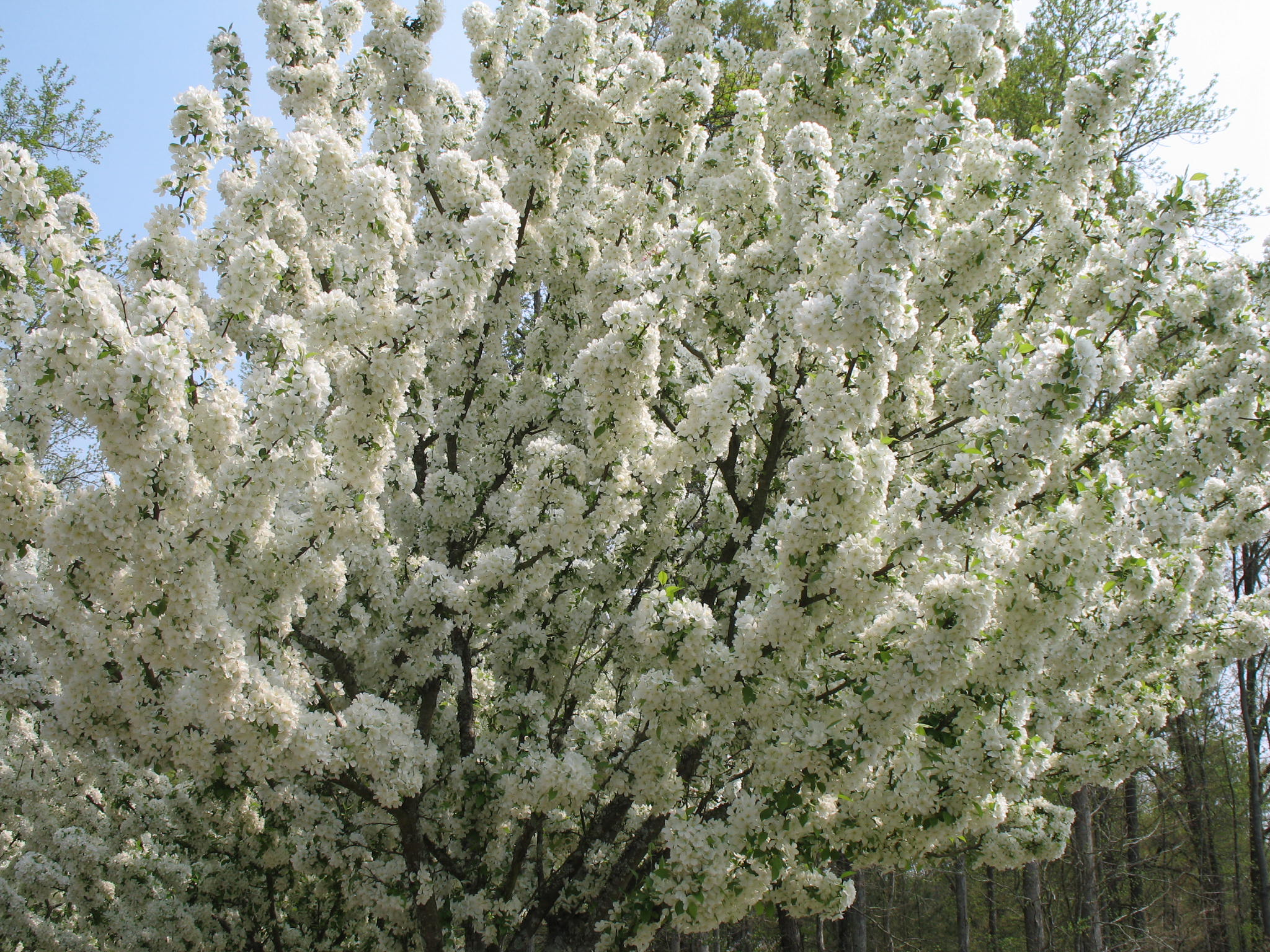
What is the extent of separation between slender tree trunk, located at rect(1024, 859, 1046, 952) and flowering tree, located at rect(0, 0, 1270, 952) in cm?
721

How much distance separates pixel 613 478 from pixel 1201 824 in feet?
75.5

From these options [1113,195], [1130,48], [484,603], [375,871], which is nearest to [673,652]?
[484,603]

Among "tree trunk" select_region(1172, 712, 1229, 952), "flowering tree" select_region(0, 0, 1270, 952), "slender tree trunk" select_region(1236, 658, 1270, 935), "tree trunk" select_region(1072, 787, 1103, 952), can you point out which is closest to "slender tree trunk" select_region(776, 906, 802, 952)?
"tree trunk" select_region(1072, 787, 1103, 952)

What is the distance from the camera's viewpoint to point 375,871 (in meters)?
7.64

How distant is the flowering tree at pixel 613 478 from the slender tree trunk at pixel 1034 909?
7215mm

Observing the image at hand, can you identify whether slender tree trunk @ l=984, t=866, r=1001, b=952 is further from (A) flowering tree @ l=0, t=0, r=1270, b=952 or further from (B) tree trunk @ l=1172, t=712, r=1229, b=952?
(A) flowering tree @ l=0, t=0, r=1270, b=952

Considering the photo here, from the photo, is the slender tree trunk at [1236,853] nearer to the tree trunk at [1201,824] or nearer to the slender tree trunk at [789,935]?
the tree trunk at [1201,824]

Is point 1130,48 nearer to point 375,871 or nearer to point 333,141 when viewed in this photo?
point 333,141

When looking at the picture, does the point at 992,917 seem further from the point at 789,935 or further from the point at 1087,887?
the point at 789,935

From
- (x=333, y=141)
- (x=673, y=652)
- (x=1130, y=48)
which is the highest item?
(x=1130, y=48)

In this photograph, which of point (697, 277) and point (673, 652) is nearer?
point (673, 652)

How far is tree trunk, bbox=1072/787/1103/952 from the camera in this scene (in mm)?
13953

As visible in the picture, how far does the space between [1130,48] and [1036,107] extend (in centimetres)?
1137

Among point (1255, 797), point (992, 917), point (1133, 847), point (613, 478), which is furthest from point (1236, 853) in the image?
point (613, 478)
